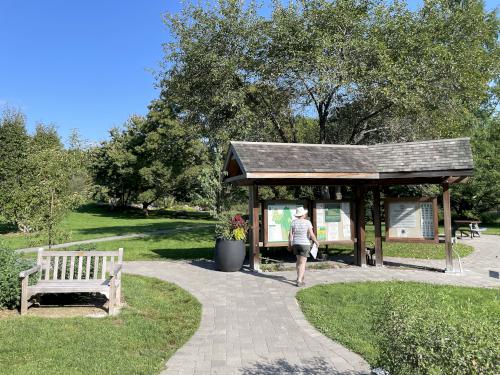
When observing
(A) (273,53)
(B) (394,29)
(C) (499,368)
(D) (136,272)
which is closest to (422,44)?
(B) (394,29)

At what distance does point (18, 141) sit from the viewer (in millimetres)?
29016

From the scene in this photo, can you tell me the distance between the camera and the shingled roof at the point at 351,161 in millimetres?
10531

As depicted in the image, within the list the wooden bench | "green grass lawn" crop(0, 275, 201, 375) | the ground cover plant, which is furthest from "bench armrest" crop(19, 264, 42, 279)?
the ground cover plant

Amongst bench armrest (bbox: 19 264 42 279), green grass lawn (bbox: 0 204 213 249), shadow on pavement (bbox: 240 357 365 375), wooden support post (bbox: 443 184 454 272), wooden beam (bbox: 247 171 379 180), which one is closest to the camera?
shadow on pavement (bbox: 240 357 365 375)

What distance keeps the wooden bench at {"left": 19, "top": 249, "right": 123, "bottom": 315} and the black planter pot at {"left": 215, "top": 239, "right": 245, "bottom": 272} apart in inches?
142

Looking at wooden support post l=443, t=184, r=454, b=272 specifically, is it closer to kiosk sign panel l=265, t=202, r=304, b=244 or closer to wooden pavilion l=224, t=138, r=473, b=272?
wooden pavilion l=224, t=138, r=473, b=272

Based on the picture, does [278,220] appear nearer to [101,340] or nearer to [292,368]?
[101,340]

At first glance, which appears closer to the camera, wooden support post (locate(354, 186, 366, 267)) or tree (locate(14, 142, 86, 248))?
tree (locate(14, 142, 86, 248))

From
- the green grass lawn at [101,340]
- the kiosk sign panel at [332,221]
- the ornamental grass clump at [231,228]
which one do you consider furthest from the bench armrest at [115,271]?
the kiosk sign panel at [332,221]

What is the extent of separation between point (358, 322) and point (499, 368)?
403 centimetres

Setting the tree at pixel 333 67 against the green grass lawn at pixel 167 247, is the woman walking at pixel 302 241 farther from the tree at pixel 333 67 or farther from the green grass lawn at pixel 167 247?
the tree at pixel 333 67

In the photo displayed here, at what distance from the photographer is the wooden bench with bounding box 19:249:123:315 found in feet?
22.2

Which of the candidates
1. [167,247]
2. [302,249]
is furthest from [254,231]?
[167,247]

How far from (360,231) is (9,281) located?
8.87 metres
